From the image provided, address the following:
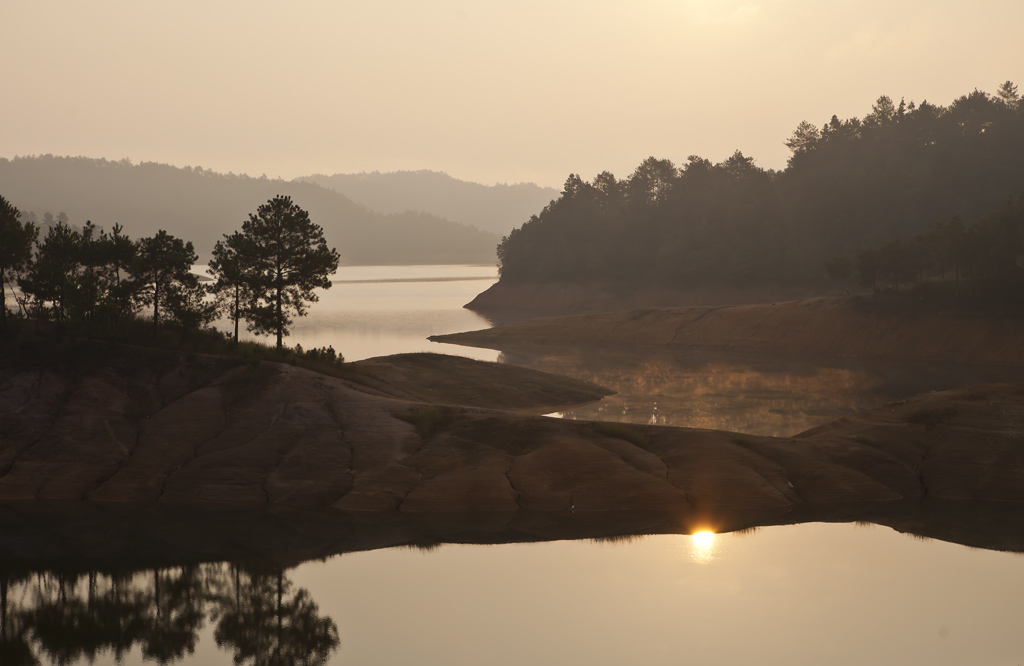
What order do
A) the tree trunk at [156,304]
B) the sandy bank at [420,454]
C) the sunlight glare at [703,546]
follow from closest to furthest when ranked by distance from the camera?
the sunlight glare at [703,546], the sandy bank at [420,454], the tree trunk at [156,304]

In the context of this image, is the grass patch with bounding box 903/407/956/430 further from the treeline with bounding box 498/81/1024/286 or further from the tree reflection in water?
the treeline with bounding box 498/81/1024/286

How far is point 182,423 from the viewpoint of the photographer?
112 feet

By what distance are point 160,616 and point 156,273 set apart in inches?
984

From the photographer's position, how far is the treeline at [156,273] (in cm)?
3931

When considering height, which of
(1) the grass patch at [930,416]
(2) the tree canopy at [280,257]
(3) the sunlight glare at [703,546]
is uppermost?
(2) the tree canopy at [280,257]

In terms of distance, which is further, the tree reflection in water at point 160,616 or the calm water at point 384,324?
the calm water at point 384,324

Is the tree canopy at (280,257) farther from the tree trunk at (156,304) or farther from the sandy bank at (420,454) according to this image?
the sandy bank at (420,454)

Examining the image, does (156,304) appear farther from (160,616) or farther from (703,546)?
(703,546)

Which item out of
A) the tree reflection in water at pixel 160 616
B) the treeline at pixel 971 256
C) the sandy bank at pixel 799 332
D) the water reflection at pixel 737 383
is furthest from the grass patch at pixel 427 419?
the treeline at pixel 971 256

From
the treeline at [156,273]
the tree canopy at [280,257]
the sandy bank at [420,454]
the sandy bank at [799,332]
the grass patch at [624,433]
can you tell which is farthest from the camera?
the sandy bank at [799,332]

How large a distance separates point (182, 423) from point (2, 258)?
14465 mm

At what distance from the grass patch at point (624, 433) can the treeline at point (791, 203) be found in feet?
307

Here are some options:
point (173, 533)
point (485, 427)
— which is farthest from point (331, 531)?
point (485, 427)

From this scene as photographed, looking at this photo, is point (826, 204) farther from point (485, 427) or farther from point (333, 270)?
point (485, 427)
